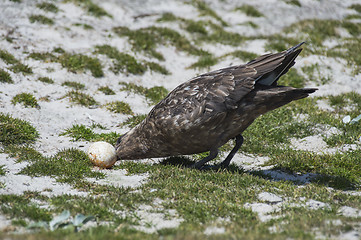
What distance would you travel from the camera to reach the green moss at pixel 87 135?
26.9 ft

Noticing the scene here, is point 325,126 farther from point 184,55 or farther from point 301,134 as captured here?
point 184,55

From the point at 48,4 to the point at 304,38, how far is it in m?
9.41

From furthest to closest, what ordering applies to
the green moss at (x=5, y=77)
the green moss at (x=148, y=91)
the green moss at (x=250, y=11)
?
the green moss at (x=250, y=11)
the green moss at (x=148, y=91)
the green moss at (x=5, y=77)

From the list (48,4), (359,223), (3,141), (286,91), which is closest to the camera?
(359,223)

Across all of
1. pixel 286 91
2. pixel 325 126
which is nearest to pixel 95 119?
pixel 286 91

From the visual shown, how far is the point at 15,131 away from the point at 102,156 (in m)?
2.07

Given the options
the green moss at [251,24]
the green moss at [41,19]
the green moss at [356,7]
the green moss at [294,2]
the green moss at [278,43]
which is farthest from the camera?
the green moss at [356,7]

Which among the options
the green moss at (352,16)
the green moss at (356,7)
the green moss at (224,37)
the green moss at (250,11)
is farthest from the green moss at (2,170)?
the green moss at (356,7)

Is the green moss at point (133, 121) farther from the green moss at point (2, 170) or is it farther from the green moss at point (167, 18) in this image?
the green moss at point (167, 18)

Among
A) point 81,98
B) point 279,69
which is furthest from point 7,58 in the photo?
point 279,69

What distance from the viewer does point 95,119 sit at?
9094mm

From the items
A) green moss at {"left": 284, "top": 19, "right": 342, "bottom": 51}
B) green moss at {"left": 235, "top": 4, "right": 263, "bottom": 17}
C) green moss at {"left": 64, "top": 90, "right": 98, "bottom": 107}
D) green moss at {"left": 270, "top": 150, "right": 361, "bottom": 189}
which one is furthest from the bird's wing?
green moss at {"left": 235, "top": 4, "right": 263, "bottom": 17}

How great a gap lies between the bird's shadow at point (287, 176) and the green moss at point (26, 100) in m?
3.65

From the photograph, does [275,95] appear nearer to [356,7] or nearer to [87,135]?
[87,135]
